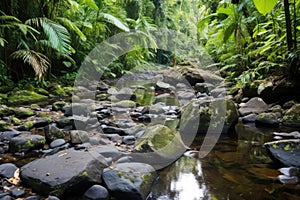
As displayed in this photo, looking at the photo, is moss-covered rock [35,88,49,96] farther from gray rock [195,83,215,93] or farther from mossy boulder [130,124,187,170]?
mossy boulder [130,124,187,170]

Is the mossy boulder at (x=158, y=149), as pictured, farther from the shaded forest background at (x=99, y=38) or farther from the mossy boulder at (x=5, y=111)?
the mossy boulder at (x=5, y=111)

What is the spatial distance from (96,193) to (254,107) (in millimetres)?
3304

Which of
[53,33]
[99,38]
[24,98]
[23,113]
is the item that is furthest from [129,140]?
[99,38]

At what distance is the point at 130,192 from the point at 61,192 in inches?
18.0

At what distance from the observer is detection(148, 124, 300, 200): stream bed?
1970 mm

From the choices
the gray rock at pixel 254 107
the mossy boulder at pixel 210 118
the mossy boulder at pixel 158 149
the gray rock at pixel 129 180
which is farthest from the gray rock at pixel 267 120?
the gray rock at pixel 129 180

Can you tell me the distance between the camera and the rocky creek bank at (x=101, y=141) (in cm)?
193

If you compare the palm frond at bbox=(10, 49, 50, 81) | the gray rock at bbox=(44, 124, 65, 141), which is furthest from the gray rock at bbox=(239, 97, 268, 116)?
the palm frond at bbox=(10, 49, 50, 81)

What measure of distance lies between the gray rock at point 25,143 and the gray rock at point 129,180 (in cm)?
102

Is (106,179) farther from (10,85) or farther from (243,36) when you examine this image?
(243,36)

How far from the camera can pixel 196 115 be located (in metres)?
3.62

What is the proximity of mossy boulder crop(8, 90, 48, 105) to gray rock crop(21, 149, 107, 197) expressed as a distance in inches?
127

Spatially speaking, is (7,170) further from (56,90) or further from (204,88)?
(204,88)

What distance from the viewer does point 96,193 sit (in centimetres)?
189
